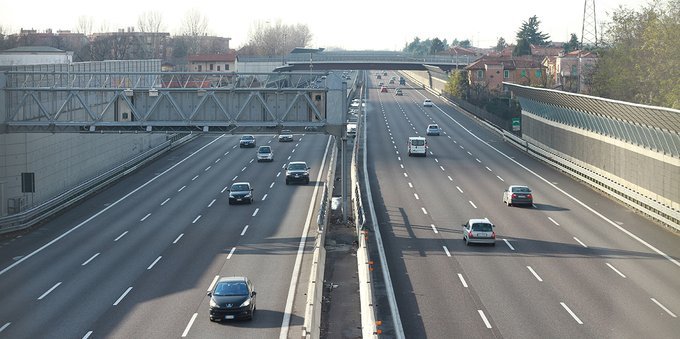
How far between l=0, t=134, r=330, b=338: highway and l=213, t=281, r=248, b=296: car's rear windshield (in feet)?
3.45

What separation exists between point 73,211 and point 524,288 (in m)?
33.5

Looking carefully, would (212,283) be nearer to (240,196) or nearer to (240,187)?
(240,196)

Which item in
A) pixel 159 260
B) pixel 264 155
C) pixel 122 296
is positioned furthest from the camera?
pixel 264 155

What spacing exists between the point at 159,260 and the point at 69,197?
21248mm

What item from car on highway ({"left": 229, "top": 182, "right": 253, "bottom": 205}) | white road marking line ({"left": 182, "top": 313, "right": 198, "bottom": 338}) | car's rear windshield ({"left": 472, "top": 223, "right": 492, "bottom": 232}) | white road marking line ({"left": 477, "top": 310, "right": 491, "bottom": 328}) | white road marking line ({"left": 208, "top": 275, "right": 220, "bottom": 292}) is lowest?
white road marking line ({"left": 182, "top": 313, "right": 198, "bottom": 338})

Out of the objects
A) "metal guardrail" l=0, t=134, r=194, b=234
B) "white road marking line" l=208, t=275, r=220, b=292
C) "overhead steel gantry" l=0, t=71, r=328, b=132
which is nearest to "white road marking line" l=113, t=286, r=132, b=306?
"white road marking line" l=208, t=275, r=220, b=292

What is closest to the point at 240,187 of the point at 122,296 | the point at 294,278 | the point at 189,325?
the point at 294,278

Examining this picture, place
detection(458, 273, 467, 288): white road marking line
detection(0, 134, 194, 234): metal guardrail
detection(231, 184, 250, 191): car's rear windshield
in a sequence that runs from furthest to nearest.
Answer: detection(231, 184, 250, 191): car's rear windshield → detection(0, 134, 194, 234): metal guardrail → detection(458, 273, 467, 288): white road marking line

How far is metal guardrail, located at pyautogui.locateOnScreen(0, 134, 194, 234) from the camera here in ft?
175

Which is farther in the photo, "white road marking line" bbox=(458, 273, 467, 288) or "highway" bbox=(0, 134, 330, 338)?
"white road marking line" bbox=(458, 273, 467, 288)

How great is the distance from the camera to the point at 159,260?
43938 millimetres

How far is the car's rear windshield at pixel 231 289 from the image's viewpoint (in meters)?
32.7

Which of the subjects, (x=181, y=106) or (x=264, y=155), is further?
(x=264, y=155)

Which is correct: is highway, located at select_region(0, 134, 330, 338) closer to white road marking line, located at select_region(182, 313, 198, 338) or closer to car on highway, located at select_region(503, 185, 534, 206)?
white road marking line, located at select_region(182, 313, 198, 338)
